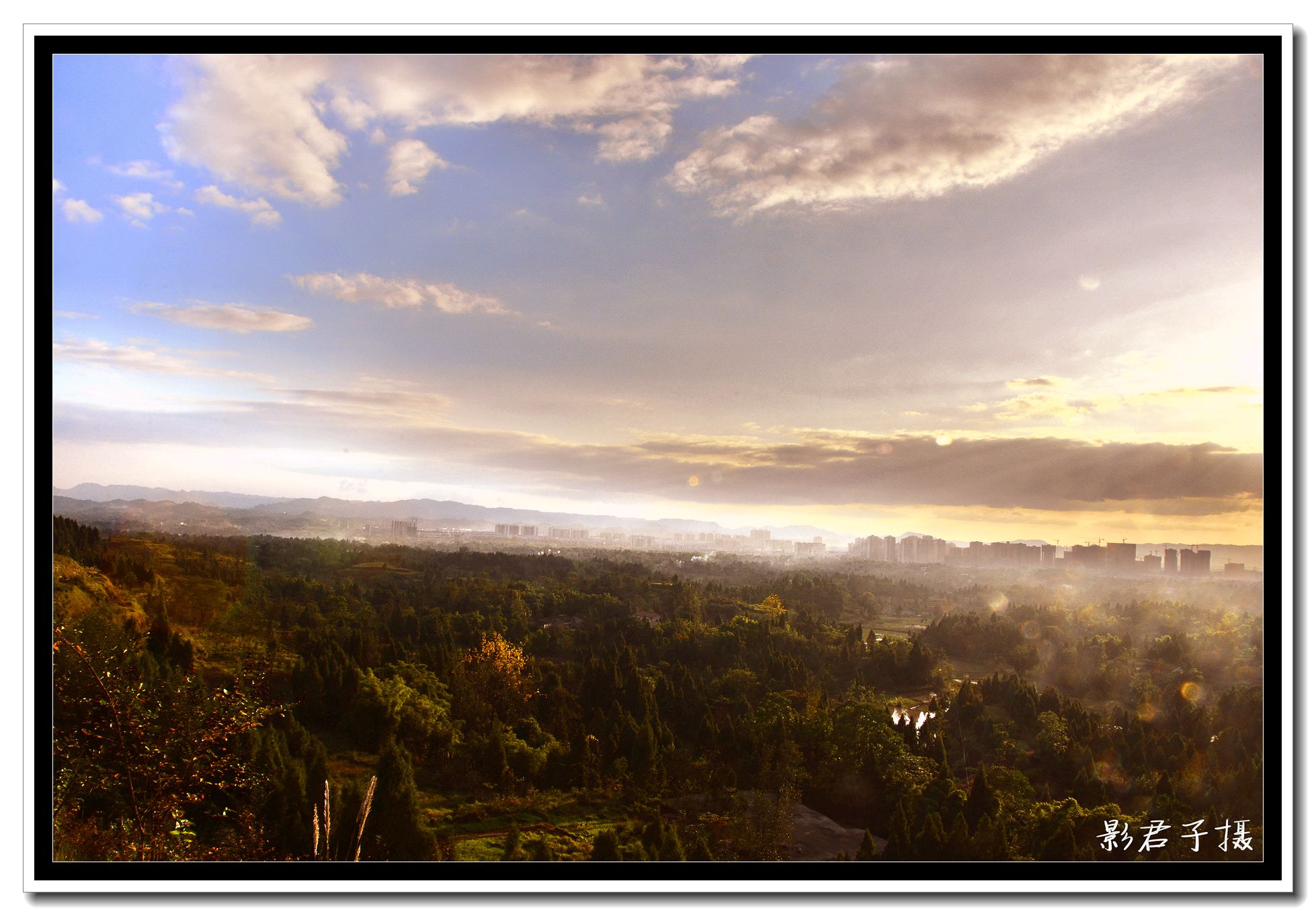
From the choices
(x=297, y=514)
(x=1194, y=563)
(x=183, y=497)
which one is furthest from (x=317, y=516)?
(x=1194, y=563)

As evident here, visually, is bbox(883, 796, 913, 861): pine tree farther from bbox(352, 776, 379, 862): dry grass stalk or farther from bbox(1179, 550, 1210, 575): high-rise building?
bbox(352, 776, 379, 862): dry grass stalk

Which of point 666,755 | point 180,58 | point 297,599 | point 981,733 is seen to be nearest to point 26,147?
point 180,58

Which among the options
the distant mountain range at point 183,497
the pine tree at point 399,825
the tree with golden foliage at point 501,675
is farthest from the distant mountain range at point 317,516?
the pine tree at point 399,825

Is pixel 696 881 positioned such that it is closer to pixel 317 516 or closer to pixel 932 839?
pixel 932 839

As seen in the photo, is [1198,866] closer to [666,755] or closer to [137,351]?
[666,755]

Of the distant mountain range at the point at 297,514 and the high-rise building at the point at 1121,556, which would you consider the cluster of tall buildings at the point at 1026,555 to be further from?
the distant mountain range at the point at 297,514
